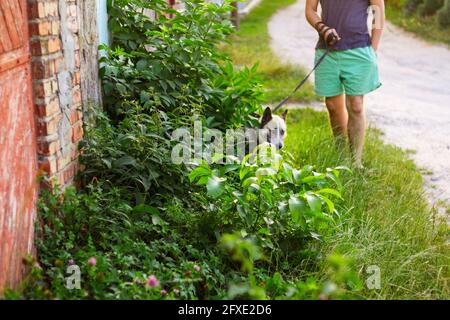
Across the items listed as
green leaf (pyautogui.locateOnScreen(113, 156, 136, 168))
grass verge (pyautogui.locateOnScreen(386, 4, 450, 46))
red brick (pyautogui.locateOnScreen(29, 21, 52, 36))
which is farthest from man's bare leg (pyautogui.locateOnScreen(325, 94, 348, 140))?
grass verge (pyautogui.locateOnScreen(386, 4, 450, 46))

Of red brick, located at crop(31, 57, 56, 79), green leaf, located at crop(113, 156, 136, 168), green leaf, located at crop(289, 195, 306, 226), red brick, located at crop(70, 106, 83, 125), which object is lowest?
green leaf, located at crop(289, 195, 306, 226)

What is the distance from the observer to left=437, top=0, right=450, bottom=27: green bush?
15.2m

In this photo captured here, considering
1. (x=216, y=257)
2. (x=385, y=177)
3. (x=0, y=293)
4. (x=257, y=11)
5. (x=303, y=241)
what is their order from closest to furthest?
(x=0, y=293)
(x=216, y=257)
(x=303, y=241)
(x=385, y=177)
(x=257, y=11)

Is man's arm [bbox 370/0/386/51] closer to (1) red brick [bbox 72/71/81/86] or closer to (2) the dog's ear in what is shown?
(2) the dog's ear

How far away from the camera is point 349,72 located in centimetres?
565

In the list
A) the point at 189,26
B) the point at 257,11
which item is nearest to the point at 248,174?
the point at 189,26

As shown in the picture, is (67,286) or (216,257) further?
(216,257)

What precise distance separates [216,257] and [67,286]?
83cm

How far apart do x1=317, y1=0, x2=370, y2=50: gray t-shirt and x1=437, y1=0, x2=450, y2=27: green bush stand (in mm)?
10386

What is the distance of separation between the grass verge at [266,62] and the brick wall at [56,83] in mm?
1769

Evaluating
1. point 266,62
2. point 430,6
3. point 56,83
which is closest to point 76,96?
point 56,83

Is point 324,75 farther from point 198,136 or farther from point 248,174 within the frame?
point 248,174
